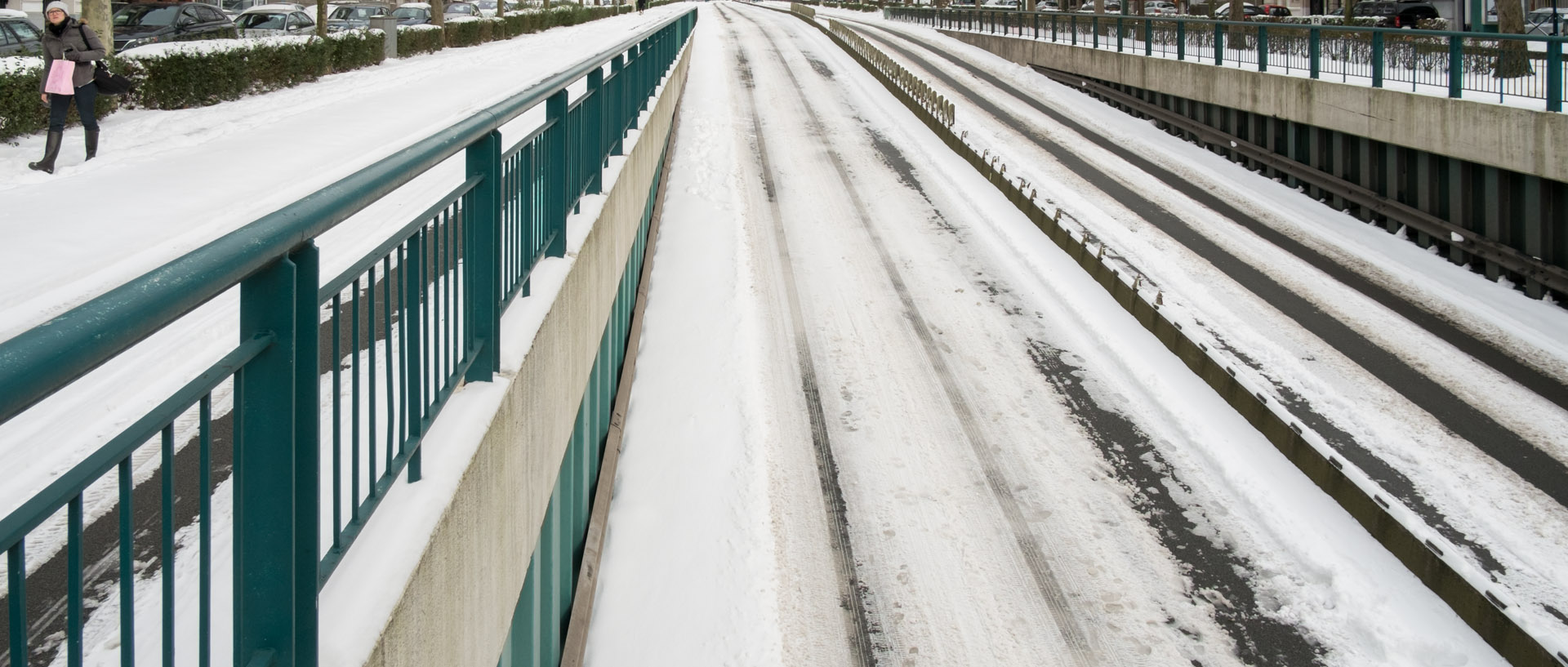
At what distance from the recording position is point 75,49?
46.0 ft

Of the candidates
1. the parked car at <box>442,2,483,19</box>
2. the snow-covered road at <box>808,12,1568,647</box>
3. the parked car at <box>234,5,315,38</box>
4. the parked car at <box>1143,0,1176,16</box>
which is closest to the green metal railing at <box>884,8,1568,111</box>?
the snow-covered road at <box>808,12,1568,647</box>

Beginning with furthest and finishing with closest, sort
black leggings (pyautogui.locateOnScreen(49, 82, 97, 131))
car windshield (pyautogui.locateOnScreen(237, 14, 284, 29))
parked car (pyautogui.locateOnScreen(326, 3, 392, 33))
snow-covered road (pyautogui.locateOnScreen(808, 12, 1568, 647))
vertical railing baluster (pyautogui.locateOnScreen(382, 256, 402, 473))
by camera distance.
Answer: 1. parked car (pyautogui.locateOnScreen(326, 3, 392, 33))
2. car windshield (pyautogui.locateOnScreen(237, 14, 284, 29))
3. black leggings (pyautogui.locateOnScreen(49, 82, 97, 131))
4. snow-covered road (pyautogui.locateOnScreen(808, 12, 1568, 647))
5. vertical railing baluster (pyautogui.locateOnScreen(382, 256, 402, 473))

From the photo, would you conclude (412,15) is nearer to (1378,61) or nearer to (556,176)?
(1378,61)

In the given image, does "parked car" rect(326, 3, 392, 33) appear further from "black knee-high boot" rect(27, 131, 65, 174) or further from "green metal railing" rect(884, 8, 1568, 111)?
"black knee-high boot" rect(27, 131, 65, 174)

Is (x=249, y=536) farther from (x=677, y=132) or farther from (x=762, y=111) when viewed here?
(x=762, y=111)

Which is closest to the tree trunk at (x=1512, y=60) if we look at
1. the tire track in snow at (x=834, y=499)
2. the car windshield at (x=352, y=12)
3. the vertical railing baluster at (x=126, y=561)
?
the tire track in snow at (x=834, y=499)

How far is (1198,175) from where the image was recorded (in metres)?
21.2

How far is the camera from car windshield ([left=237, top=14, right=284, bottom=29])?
3312 cm

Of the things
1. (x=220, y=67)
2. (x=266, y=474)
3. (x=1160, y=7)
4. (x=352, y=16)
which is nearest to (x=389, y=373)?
(x=266, y=474)

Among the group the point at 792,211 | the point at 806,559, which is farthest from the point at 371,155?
the point at 806,559

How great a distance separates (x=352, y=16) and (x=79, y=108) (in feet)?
80.4

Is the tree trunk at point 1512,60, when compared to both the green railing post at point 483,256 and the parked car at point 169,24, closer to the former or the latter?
the green railing post at point 483,256

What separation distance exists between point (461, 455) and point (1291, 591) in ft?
19.1

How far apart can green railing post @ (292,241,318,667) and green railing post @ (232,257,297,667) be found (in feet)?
0.26
